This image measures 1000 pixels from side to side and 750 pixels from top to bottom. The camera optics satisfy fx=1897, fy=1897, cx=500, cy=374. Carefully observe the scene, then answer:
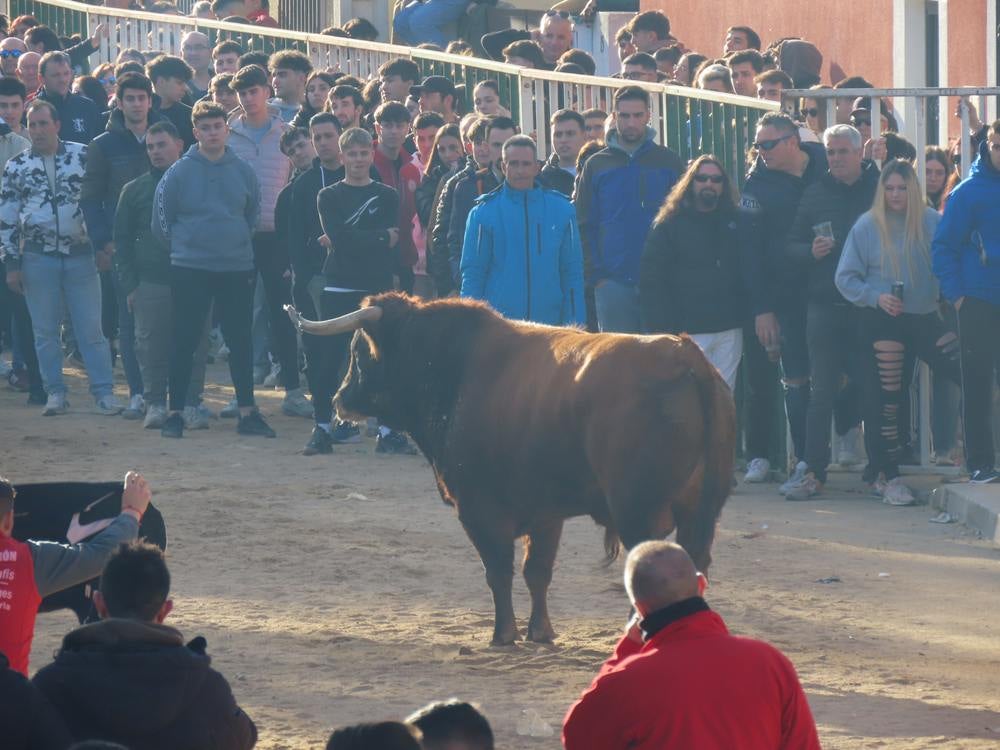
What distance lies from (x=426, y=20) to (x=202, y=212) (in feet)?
33.4

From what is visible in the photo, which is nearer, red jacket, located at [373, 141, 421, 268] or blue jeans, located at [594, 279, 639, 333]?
blue jeans, located at [594, 279, 639, 333]

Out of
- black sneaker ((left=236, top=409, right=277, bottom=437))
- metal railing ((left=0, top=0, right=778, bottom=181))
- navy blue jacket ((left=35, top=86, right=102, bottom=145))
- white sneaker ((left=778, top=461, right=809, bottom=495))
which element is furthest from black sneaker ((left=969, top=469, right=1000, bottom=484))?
navy blue jacket ((left=35, top=86, right=102, bottom=145))

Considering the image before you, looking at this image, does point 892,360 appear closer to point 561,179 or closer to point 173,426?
point 561,179

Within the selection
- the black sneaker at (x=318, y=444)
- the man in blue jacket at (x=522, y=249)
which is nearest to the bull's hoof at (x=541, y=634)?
the man in blue jacket at (x=522, y=249)

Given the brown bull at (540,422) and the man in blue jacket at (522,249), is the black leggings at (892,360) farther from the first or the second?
the brown bull at (540,422)

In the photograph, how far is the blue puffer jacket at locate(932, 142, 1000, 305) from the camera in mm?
11414

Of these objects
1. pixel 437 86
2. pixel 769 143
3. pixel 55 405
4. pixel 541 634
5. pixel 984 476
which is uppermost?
pixel 437 86

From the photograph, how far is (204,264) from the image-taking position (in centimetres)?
1348

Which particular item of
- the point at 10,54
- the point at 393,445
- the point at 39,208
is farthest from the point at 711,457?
the point at 10,54

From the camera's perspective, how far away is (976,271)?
37.7 feet

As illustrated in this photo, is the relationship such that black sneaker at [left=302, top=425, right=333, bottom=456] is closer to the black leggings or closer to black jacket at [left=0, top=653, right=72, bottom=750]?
the black leggings

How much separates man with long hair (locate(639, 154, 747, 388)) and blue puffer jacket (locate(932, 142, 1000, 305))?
127 cm

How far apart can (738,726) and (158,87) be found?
11.8m

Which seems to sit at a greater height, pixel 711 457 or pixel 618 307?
pixel 618 307
